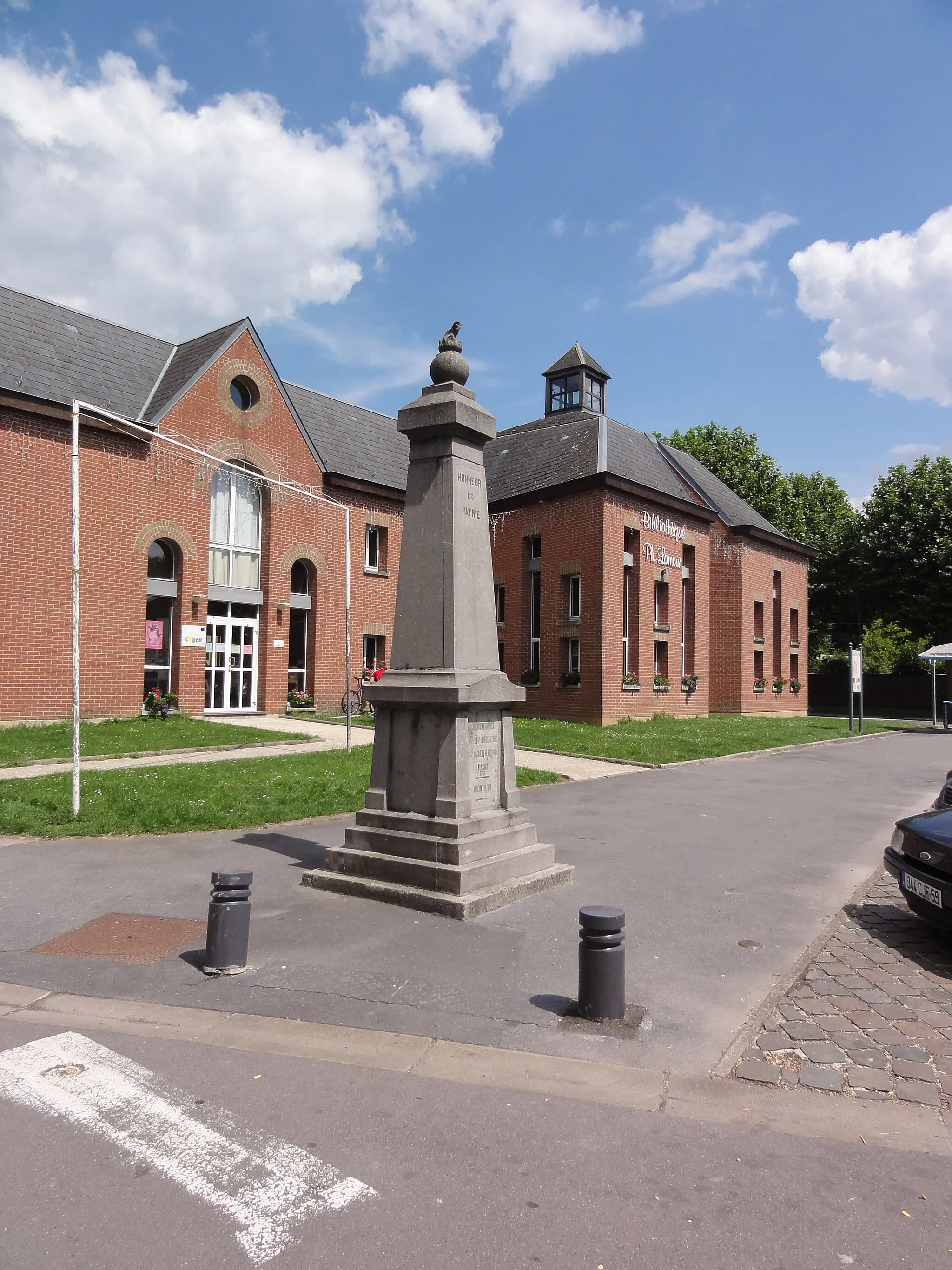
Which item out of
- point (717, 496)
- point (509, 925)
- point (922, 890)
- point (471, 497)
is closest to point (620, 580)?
point (717, 496)

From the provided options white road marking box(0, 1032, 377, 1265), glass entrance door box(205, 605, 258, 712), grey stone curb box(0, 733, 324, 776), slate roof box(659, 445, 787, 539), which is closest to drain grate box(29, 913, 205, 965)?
white road marking box(0, 1032, 377, 1265)

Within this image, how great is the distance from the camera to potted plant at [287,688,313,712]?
23875 millimetres

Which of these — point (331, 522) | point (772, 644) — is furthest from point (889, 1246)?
point (772, 644)

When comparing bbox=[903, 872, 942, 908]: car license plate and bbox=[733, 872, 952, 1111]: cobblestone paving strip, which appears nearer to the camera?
bbox=[733, 872, 952, 1111]: cobblestone paving strip

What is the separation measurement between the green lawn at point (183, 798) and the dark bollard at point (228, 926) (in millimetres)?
4241

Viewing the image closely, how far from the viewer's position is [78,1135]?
3.49 metres

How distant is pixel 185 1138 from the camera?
3475mm

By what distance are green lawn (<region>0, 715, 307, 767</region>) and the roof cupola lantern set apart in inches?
911

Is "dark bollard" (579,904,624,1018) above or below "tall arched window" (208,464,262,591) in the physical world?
below

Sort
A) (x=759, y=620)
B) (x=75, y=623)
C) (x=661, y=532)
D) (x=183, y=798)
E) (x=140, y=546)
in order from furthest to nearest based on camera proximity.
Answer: (x=759, y=620)
(x=661, y=532)
(x=140, y=546)
(x=183, y=798)
(x=75, y=623)

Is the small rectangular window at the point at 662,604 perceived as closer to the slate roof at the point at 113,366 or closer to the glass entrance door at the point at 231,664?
the slate roof at the point at 113,366

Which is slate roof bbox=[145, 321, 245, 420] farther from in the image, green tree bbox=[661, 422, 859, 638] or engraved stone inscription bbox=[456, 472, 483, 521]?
green tree bbox=[661, 422, 859, 638]

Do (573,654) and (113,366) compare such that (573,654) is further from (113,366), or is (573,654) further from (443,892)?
(443,892)

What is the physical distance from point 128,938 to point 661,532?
22.9 m
